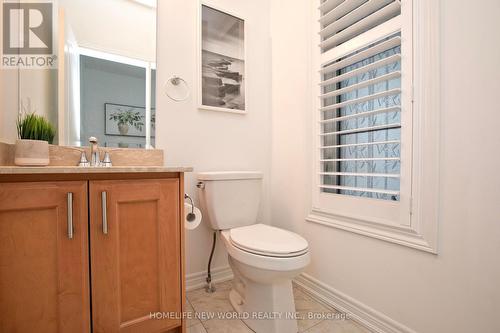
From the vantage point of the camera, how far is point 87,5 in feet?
4.49

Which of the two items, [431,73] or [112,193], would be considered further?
[431,73]

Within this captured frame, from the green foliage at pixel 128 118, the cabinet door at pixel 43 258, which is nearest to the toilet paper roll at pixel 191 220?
the cabinet door at pixel 43 258

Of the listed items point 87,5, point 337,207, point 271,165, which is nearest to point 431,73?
point 337,207

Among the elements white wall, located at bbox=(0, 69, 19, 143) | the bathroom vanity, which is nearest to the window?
the bathroom vanity

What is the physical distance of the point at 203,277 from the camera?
68.4 inches

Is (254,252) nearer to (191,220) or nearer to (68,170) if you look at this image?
(191,220)

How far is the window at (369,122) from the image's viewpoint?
3.70 ft

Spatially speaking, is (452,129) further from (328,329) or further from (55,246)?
(55,246)

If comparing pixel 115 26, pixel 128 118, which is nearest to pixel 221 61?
pixel 115 26

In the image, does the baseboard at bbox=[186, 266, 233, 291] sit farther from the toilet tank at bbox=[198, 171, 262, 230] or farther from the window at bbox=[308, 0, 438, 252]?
the window at bbox=[308, 0, 438, 252]

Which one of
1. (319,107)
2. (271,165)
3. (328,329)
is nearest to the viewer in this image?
(328,329)

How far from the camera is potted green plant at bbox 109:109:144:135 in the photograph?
4.69ft

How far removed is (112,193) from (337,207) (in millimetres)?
1201

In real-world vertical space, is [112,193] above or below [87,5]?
below
